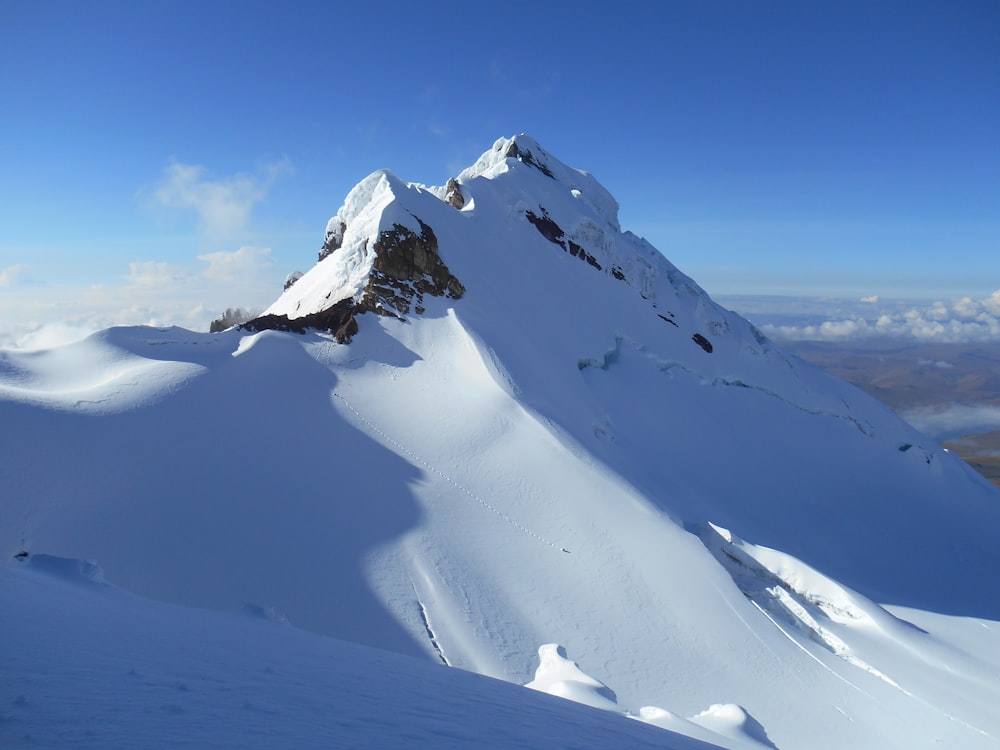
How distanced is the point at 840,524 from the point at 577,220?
2097cm

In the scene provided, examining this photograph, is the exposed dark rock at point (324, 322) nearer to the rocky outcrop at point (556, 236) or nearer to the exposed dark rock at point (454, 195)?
the exposed dark rock at point (454, 195)

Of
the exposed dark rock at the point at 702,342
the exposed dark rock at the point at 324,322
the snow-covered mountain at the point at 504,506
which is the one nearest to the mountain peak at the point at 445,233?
the exposed dark rock at the point at 324,322

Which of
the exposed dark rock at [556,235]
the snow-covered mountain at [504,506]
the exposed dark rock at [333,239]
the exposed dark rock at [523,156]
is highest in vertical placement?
the exposed dark rock at [523,156]

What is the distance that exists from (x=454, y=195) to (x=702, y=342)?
54.5ft

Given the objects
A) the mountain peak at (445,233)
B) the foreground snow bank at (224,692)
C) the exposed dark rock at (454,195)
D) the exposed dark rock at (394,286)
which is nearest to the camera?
the foreground snow bank at (224,692)

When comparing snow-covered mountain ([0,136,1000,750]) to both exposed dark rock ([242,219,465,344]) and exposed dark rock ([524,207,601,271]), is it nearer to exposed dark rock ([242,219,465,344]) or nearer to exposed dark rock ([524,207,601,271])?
exposed dark rock ([242,219,465,344])

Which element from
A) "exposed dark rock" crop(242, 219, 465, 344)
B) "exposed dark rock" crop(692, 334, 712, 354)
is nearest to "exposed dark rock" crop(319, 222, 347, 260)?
"exposed dark rock" crop(242, 219, 465, 344)

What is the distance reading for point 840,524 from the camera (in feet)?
74.7

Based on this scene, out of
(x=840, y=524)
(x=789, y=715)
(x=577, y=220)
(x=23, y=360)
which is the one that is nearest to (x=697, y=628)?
(x=789, y=715)

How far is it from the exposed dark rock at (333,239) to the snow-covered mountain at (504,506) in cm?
436

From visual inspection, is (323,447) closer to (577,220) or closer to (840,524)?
(840,524)

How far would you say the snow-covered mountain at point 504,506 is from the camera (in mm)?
10281

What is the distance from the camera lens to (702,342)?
32.9 meters

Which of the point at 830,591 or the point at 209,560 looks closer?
the point at 209,560
